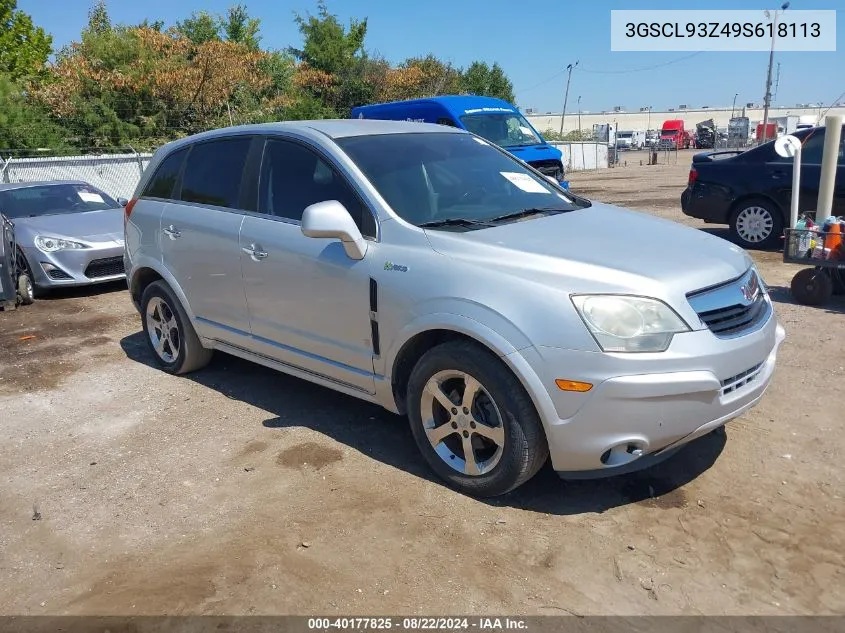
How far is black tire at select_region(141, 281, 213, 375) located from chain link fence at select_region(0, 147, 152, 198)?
11.3 metres

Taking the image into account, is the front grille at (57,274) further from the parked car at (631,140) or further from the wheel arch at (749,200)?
the parked car at (631,140)

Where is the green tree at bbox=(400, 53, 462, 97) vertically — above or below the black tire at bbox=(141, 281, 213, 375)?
above

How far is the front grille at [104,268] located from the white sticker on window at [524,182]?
6.18 meters

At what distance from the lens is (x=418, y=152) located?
4555 mm

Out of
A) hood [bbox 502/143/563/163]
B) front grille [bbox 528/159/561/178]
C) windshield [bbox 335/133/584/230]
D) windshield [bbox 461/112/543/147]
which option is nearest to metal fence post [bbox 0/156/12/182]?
windshield [bbox 461/112/543/147]

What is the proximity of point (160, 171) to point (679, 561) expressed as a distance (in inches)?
180

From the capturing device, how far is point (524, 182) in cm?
472

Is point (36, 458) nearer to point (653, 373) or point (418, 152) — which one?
point (418, 152)

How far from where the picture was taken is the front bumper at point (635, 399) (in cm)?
319

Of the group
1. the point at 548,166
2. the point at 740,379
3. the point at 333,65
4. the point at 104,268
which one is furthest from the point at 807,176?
the point at 333,65

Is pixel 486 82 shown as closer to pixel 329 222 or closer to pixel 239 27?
pixel 239 27

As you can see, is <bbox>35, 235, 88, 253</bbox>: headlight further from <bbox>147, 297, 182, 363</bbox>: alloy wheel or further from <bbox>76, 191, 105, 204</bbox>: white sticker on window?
<bbox>147, 297, 182, 363</bbox>: alloy wheel

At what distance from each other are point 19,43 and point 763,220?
35031 mm

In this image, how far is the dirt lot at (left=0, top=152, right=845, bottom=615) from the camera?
10.00 ft
